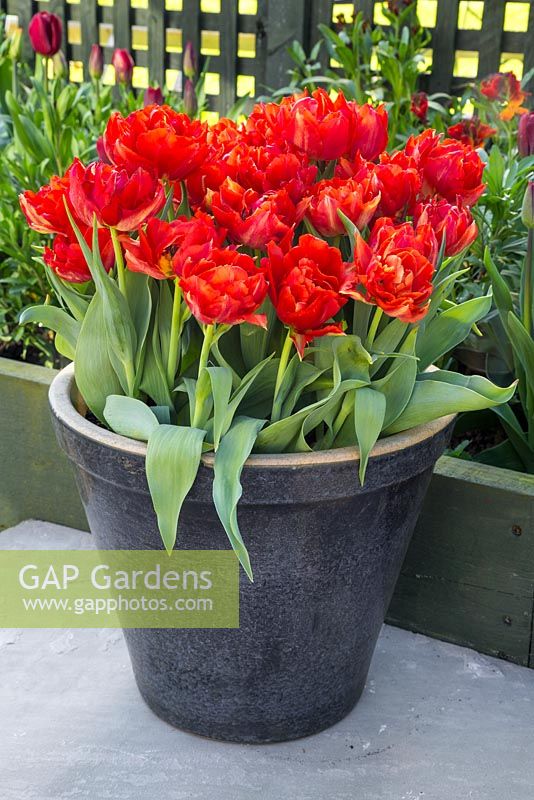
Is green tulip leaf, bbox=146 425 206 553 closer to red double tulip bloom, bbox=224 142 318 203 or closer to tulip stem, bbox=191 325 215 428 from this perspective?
tulip stem, bbox=191 325 215 428

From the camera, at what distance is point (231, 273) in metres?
1.14

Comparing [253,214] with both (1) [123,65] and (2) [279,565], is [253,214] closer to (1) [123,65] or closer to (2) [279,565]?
(2) [279,565]

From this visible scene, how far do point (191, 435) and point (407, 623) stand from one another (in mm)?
754

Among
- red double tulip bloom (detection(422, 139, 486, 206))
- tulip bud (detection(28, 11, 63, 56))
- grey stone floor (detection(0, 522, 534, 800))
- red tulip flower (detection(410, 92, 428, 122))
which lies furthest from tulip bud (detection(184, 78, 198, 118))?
grey stone floor (detection(0, 522, 534, 800))

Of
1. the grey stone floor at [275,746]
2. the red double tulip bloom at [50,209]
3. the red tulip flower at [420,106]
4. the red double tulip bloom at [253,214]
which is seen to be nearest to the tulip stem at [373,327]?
the red double tulip bloom at [253,214]

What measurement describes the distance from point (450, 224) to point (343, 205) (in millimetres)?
143

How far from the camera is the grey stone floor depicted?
57.8 inches

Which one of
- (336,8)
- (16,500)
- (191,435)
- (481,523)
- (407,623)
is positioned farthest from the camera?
(336,8)

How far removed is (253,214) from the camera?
1.22m

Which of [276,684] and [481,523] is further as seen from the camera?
[481,523]

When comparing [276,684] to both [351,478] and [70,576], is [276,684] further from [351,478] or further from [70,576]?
[70,576]

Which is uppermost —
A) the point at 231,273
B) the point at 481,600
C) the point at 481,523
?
the point at 231,273

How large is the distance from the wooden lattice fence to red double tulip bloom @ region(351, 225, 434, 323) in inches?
76.8

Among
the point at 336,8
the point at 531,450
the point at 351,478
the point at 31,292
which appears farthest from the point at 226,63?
the point at 351,478
